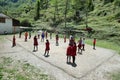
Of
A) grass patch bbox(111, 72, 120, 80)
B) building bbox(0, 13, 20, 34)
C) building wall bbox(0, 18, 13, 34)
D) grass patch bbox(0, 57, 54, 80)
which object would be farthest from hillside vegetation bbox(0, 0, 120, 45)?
grass patch bbox(0, 57, 54, 80)

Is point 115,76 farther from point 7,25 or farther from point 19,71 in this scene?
point 7,25

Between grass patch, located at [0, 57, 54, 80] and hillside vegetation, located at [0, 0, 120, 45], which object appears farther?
hillside vegetation, located at [0, 0, 120, 45]

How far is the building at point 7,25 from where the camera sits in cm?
4693

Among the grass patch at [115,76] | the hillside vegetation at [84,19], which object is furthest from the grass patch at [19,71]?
the hillside vegetation at [84,19]

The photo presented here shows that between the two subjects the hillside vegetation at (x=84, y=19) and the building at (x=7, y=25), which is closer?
the hillside vegetation at (x=84, y=19)

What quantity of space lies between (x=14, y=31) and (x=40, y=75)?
37415 millimetres

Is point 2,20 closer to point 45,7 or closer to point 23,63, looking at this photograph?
point 23,63

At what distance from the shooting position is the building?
1848 inches

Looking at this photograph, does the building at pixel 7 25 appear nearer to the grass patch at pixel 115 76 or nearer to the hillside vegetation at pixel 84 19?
the hillside vegetation at pixel 84 19

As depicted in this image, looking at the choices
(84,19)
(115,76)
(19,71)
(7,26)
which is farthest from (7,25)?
(115,76)

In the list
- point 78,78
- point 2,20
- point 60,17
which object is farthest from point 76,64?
point 60,17

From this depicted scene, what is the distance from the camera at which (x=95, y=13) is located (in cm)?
6806

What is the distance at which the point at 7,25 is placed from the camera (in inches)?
1900

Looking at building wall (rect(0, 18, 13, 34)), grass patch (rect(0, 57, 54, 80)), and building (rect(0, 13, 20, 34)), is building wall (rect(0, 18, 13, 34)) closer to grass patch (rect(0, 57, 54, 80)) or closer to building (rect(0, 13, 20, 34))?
building (rect(0, 13, 20, 34))
